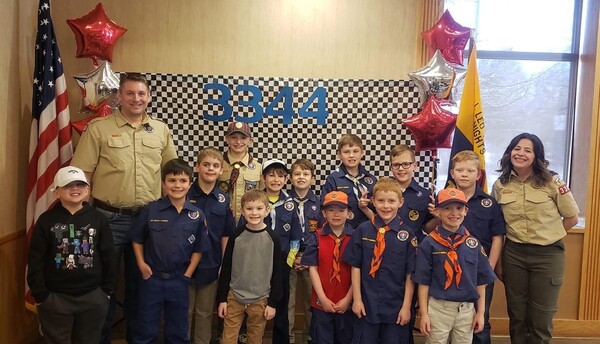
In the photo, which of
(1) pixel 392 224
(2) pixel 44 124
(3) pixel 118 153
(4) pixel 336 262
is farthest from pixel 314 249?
(2) pixel 44 124

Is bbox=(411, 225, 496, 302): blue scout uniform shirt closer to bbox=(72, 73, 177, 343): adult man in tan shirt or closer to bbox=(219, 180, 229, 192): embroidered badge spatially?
bbox=(219, 180, 229, 192): embroidered badge

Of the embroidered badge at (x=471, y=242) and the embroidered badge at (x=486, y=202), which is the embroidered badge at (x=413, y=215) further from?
the embroidered badge at (x=471, y=242)

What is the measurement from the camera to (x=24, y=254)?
336cm

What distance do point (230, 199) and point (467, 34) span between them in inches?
86.8

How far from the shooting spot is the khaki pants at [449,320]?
268cm

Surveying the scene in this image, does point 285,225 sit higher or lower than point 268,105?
lower

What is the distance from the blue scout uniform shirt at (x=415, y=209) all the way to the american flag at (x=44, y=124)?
95.3 inches

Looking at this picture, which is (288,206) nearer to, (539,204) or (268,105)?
(268,105)

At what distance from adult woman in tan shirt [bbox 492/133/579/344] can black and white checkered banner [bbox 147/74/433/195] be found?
2.92ft

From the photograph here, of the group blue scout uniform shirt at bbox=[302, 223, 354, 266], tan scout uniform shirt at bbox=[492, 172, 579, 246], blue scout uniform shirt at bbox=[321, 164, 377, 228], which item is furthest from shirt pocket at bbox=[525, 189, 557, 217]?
blue scout uniform shirt at bbox=[302, 223, 354, 266]

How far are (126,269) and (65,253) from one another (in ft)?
2.02

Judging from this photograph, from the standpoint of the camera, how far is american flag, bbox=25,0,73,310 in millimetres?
3273

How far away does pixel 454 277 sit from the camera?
266 centimetres

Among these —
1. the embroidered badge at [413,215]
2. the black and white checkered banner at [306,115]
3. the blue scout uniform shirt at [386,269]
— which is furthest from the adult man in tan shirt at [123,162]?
the embroidered badge at [413,215]
